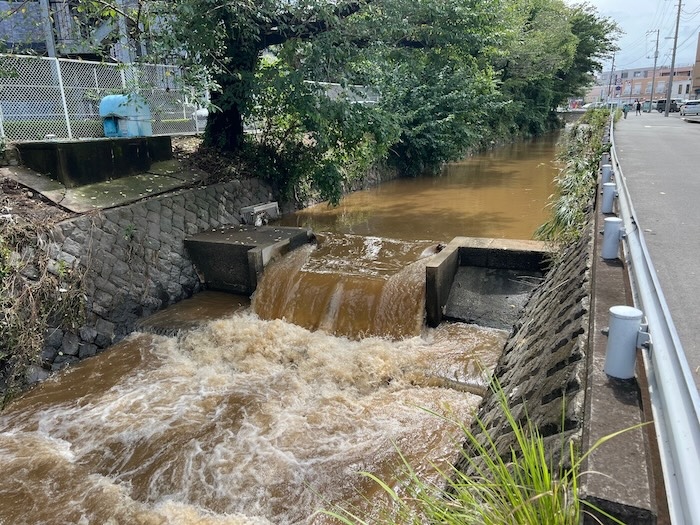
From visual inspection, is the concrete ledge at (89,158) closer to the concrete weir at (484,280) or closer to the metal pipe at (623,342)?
the concrete weir at (484,280)

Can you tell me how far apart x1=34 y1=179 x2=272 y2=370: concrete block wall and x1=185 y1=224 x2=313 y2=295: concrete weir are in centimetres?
24

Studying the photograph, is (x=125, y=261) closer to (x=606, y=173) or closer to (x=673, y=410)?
(x=606, y=173)

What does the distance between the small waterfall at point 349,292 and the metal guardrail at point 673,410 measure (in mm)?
4875

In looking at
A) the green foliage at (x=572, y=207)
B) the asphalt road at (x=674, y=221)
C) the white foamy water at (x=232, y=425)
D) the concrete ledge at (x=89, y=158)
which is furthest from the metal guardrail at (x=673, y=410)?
the concrete ledge at (x=89, y=158)

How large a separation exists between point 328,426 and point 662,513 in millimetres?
3905

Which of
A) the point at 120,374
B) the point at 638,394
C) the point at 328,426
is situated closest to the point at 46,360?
the point at 120,374

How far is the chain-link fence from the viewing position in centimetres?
815

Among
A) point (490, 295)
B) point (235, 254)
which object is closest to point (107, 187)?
point (235, 254)

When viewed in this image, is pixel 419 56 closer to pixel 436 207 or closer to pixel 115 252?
pixel 436 207

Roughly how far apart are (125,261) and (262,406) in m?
3.69

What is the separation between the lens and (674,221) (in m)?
6.36

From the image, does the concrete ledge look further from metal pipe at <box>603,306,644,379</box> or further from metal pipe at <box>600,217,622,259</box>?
metal pipe at <box>603,306,644,379</box>

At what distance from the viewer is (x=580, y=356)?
116 inches

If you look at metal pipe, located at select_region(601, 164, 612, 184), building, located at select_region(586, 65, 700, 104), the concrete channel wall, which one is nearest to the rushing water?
the concrete channel wall
